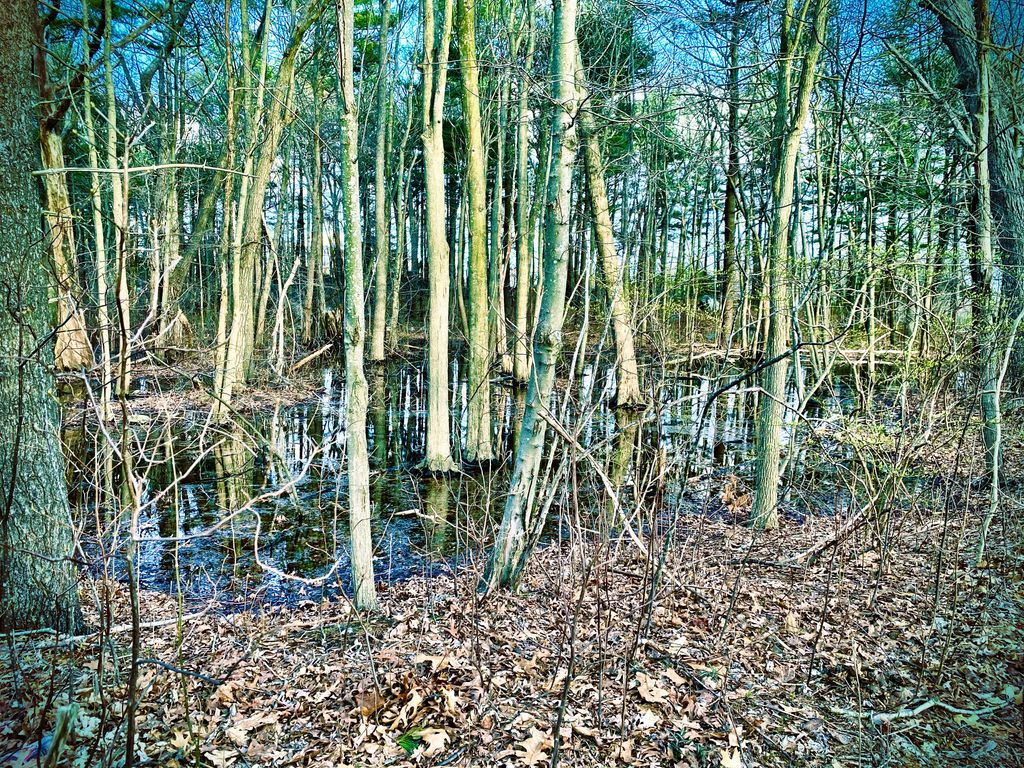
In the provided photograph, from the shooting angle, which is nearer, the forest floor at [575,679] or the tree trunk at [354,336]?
the forest floor at [575,679]

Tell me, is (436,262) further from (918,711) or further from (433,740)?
(918,711)

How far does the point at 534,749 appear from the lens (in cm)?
315

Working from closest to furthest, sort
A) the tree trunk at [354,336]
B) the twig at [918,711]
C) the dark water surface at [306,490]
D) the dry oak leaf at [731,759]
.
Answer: the dry oak leaf at [731,759] → the twig at [918,711] → the dark water surface at [306,490] → the tree trunk at [354,336]

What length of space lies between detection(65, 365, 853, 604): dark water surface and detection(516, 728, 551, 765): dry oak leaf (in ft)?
4.60

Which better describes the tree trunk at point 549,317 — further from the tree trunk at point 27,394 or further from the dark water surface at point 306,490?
the tree trunk at point 27,394

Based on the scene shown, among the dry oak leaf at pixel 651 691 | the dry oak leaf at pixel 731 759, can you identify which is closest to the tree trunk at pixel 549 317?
the dry oak leaf at pixel 651 691

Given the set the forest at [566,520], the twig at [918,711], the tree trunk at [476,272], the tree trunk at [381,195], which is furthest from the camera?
the tree trunk at [381,195]

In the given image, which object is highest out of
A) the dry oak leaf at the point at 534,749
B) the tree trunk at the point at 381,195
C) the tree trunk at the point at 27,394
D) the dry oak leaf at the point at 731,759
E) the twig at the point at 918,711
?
the tree trunk at the point at 381,195

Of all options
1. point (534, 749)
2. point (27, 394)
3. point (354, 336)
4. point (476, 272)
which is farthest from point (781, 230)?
point (27, 394)

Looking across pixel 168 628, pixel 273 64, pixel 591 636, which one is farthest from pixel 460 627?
pixel 273 64

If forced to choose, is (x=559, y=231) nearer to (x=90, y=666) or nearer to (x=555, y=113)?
(x=555, y=113)

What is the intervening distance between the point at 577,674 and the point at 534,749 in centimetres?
68

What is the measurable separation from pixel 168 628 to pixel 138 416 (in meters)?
8.66

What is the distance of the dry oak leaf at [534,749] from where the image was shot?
10.2 ft
